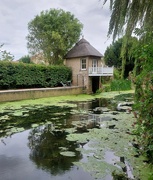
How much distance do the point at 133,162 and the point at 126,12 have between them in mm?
2668

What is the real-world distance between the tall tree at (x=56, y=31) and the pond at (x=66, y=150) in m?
15.9

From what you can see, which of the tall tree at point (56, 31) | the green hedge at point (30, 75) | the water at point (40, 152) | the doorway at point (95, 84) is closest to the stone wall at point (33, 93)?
the green hedge at point (30, 75)

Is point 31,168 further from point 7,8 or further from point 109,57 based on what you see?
point 109,57

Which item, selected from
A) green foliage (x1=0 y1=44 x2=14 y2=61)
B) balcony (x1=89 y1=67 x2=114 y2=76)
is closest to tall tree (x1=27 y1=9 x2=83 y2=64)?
green foliage (x1=0 y1=44 x2=14 y2=61)

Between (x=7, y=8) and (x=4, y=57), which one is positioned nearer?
(x=7, y=8)

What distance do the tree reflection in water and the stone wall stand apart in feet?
23.3

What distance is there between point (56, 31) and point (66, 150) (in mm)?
19514

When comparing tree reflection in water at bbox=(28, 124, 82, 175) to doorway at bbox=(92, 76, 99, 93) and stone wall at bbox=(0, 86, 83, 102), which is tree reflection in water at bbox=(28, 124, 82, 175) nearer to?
stone wall at bbox=(0, 86, 83, 102)

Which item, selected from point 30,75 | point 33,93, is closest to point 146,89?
point 33,93

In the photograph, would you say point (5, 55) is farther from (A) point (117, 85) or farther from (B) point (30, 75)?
(A) point (117, 85)

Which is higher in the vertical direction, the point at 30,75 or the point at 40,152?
the point at 30,75

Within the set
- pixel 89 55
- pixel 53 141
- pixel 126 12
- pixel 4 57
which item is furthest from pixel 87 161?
pixel 4 57

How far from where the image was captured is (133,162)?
3736 mm

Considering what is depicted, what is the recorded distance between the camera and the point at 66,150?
4.47 m
